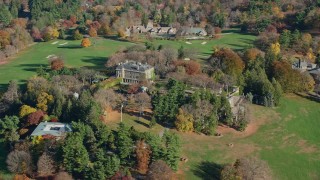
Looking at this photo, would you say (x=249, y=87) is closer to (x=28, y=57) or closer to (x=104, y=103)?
(x=104, y=103)

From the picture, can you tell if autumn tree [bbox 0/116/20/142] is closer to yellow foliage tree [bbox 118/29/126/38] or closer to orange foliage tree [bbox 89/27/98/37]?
yellow foliage tree [bbox 118/29/126/38]

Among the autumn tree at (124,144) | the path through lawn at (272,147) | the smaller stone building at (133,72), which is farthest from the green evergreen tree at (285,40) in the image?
the autumn tree at (124,144)

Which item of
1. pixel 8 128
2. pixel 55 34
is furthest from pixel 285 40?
pixel 8 128

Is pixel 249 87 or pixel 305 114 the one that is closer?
pixel 305 114

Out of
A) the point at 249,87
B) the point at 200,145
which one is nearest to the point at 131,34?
the point at 249,87

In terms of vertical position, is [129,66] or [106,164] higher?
[129,66]

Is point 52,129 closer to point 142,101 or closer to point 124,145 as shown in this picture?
point 124,145

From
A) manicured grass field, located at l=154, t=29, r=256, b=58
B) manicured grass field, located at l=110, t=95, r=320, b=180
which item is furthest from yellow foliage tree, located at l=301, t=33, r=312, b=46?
manicured grass field, located at l=110, t=95, r=320, b=180
